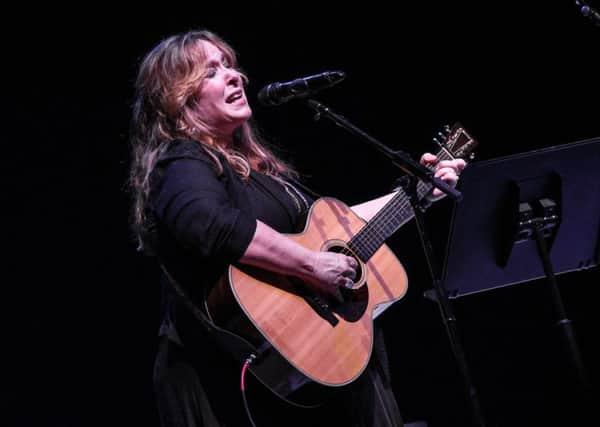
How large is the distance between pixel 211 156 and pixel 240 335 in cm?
60

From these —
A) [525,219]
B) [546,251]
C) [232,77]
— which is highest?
[232,77]

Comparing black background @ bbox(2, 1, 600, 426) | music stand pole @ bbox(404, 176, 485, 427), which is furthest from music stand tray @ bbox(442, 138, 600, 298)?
black background @ bbox(2, 1, 600, 426)

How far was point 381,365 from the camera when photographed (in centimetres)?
231

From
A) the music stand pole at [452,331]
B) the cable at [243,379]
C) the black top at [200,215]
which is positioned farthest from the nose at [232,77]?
the cable at [243,379]

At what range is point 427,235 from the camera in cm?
207

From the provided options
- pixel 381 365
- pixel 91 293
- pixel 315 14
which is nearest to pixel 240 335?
pixel 381 365

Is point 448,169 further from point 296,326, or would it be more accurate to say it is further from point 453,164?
point 296,326

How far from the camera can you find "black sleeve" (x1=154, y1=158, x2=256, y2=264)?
208cm

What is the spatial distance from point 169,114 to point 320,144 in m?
1.71

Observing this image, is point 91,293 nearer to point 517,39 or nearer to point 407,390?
point 407,390

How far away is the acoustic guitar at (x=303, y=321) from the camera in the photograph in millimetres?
2096

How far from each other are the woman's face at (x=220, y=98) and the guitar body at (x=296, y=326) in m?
0.51

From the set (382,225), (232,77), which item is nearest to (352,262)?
(382,225)

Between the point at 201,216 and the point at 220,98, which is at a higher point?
the point at 220,98
